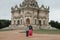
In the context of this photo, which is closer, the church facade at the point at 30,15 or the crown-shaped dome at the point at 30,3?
the church facade at the point at 30,15

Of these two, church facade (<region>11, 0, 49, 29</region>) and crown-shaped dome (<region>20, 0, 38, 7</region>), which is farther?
crown-shaped dome (<region>20, 0, 38, 7</region>)

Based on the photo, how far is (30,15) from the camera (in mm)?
90688

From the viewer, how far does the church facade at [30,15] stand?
3543 inches

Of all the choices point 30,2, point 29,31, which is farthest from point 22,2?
point 29,31

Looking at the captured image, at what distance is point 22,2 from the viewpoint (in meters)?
100

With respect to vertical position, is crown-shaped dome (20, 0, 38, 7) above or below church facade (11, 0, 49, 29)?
above

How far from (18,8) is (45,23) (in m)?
12.0

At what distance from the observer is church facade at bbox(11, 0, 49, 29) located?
295 ft

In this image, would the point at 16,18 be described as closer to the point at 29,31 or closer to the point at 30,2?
the point at 30,2

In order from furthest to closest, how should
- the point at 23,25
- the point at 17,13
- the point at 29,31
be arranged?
the point at 17,13, the point at 23,25, the point at 29,31

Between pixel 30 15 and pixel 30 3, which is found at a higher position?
pixel 30 3

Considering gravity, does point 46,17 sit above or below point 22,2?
below

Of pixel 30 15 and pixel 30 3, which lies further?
pixel 30 3

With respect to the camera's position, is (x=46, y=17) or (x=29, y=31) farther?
(x=46, y=17)
